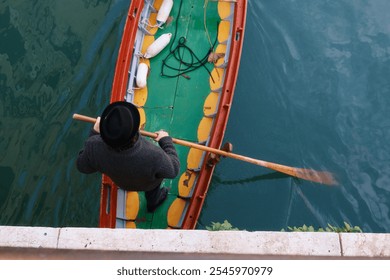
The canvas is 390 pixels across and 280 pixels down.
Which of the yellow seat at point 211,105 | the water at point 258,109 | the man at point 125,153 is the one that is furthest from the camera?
the water at point 258,109

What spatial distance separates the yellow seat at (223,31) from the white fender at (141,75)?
1.48m

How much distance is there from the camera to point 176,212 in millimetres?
6355

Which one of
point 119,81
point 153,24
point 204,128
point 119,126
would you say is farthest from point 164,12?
point 119,126

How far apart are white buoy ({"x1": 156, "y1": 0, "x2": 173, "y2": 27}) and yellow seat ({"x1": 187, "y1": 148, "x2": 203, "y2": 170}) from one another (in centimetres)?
259

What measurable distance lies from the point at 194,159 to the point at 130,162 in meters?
2.37

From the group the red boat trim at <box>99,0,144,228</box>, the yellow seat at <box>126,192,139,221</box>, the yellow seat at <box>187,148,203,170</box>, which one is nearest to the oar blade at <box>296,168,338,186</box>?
the yellow seat at <box>187,148,203,170</box>

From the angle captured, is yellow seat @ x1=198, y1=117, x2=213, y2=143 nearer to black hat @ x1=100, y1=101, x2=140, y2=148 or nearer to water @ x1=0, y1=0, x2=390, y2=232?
water @ x1=0, y1=0, x2=390, y2=232

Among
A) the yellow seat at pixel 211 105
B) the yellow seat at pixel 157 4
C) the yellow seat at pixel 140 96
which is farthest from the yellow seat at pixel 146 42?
the yellow seat at pixel 211 105

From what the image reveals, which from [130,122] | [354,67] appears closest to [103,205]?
[130,122]

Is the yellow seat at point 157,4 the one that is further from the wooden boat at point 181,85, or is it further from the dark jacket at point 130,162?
the dark jacket at point 130,162

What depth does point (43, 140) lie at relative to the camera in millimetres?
7668

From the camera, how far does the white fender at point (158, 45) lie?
285 inches

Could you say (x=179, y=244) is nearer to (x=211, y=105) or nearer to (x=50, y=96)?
(x=211, y=105)

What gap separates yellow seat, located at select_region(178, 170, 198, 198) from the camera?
648 centimetres
